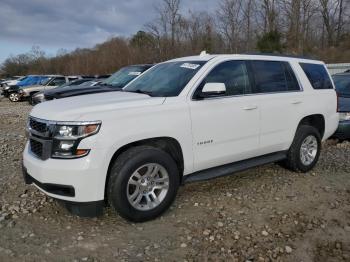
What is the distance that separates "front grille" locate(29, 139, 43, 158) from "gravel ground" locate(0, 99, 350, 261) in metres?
0.80

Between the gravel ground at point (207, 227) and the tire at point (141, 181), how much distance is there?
0.57 ft

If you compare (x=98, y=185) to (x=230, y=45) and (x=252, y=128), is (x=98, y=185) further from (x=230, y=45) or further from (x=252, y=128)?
(x=230, y=45)

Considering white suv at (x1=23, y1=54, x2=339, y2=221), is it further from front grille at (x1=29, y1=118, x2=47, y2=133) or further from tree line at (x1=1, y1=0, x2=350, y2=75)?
tree line at (x1=1, y1=0, x2=350, y2=75)

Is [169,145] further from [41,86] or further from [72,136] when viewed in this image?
[41,86]

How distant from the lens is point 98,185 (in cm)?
375

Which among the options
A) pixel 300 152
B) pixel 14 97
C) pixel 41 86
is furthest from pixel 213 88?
pixel 14 97

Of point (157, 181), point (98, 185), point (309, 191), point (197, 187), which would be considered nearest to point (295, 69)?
point (309, 191)

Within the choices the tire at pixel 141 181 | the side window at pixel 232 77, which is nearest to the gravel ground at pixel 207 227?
the tire at pixel 141 181

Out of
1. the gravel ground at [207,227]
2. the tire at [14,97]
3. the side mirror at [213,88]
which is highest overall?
the side mirror at [213,88]

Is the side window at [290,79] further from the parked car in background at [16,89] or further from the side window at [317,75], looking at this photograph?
the parked car in background at [16,89]

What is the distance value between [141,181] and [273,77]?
2.59 metres

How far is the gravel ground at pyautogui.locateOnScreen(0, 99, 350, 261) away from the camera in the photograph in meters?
3.54

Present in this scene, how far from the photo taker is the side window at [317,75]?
5930mm

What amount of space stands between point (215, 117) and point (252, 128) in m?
0.71
